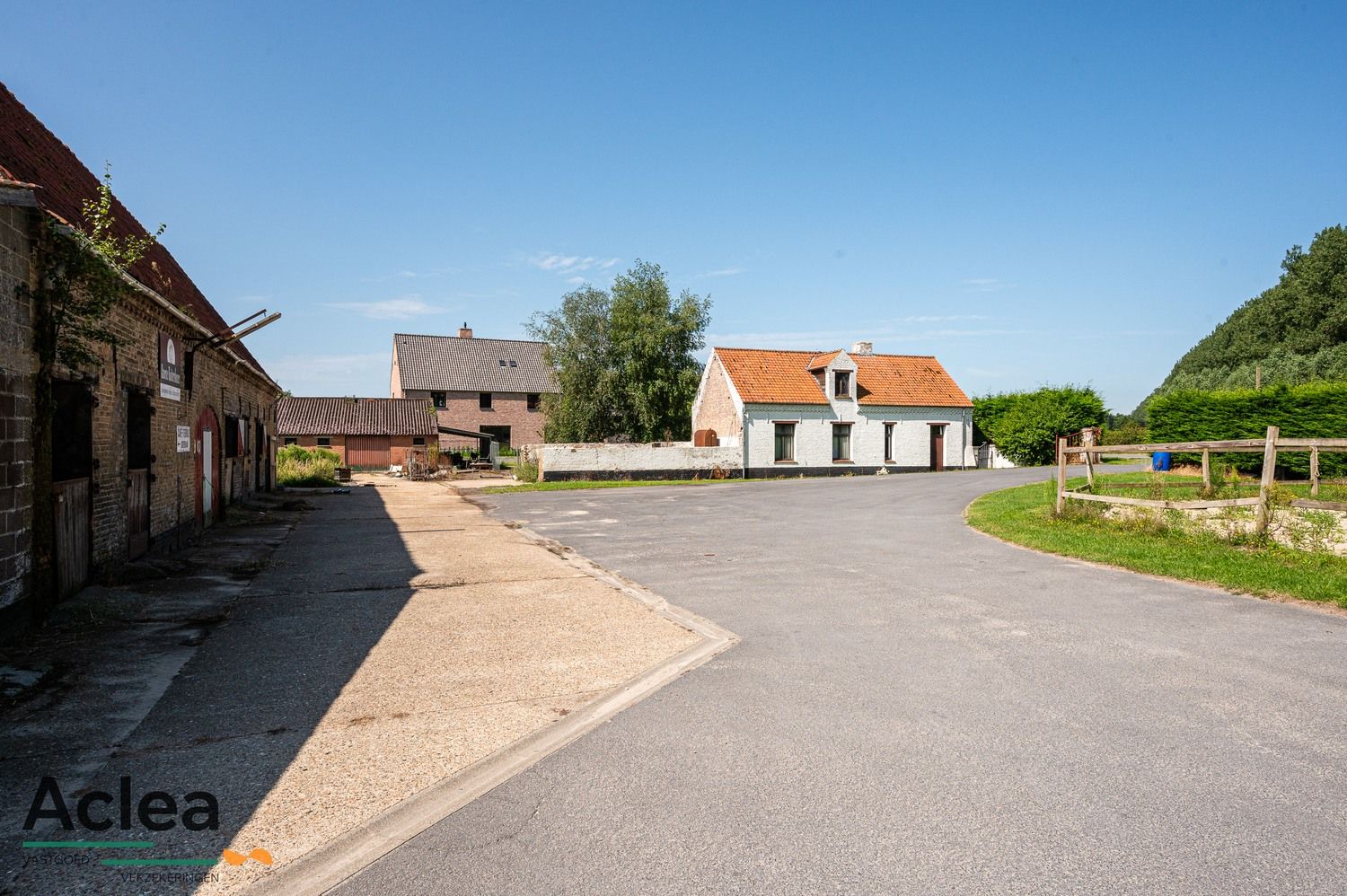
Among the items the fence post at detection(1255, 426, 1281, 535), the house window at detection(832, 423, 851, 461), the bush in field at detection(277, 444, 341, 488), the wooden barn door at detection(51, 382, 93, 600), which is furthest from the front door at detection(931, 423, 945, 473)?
the wooden barn door at detection(51, 382, 93, 600)

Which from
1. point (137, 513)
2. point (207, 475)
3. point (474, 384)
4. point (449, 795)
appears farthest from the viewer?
point (474, 384)

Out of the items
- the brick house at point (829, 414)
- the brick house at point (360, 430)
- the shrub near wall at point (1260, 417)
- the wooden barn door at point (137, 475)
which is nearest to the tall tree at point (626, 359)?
the brick house at point (829, 414)

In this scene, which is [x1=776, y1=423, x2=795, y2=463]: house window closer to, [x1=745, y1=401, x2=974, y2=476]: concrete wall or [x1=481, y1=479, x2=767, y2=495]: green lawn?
[x1=745, y1=401, x2=974, y2=476]: concrete wall

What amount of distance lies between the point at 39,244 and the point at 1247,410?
31.2 meters

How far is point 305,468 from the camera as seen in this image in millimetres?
32531

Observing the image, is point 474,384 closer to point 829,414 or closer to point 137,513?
point 829,414

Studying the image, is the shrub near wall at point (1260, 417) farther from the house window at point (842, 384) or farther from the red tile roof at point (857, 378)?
the house window at point (842, 384)

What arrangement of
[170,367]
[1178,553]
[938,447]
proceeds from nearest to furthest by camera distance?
[1178,553] → [170,367] → [938,447]

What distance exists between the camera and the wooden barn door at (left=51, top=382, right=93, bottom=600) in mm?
7785

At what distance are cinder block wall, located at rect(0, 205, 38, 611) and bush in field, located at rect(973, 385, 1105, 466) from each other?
3924 centimetres

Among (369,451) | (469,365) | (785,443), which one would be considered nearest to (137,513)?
(785,443)

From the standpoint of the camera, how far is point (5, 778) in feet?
12.8

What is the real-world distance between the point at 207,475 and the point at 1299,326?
73.6 meters

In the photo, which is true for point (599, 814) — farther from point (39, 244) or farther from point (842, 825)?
point (39, 244)
